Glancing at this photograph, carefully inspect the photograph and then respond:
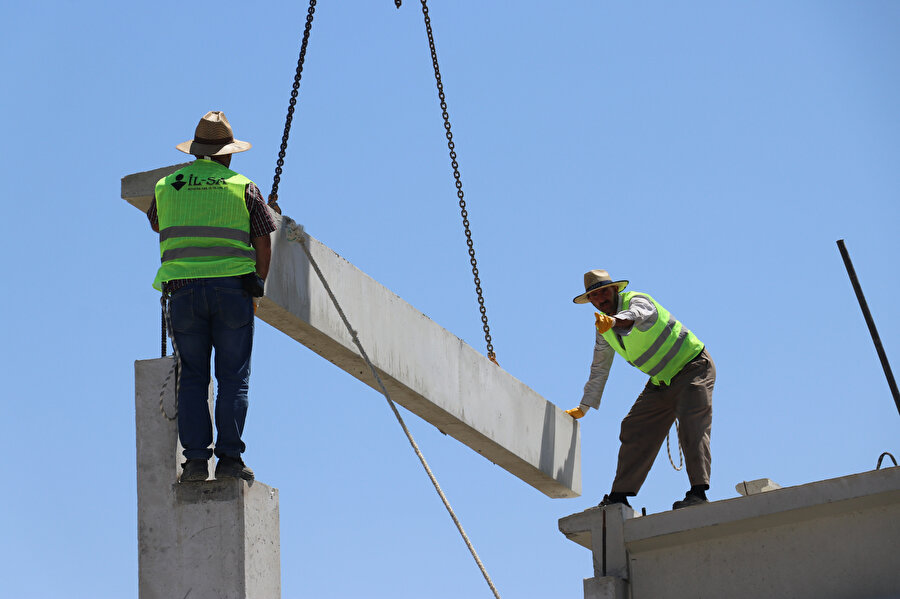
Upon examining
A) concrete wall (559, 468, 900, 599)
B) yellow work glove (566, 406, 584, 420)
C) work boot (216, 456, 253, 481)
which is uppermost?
yellow work glove (566, 406, 584, 420)

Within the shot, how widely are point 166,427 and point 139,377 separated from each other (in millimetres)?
302

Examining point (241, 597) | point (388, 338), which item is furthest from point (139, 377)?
point (388, 338)

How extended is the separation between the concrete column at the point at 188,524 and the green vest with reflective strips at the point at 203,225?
1.71 ft

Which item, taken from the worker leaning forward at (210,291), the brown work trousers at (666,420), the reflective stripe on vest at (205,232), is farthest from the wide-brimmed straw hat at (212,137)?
the brown work trousers at (666,420)

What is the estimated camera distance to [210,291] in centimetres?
609

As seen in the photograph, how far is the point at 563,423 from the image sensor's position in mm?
10023

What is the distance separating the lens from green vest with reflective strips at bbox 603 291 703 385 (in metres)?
8.27

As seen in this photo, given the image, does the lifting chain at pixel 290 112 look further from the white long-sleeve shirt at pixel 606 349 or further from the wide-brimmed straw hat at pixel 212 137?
the white long-sleeve shirt at pixel 606 349

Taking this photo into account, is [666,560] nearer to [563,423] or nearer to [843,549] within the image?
[843,549]

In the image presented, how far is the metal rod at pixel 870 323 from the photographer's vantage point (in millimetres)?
7012

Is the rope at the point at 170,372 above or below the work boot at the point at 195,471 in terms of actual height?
above

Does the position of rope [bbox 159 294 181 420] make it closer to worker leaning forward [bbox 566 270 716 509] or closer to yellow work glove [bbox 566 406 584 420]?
worker leaning forward [bbox 566 270 716 509]

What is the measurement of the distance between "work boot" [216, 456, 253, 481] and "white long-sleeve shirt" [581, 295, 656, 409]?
296 cm

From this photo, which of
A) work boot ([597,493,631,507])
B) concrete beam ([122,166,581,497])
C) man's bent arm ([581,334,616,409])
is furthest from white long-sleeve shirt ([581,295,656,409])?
work boot ([597,493,631,507])
